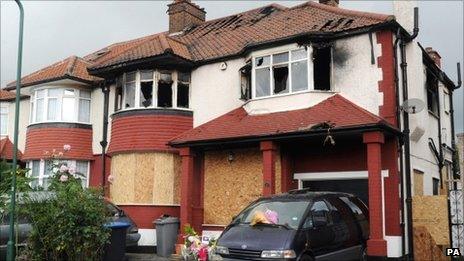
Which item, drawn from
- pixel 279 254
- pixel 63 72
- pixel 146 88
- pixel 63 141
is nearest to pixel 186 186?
pixel 146 88

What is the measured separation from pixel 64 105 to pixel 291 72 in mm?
10398

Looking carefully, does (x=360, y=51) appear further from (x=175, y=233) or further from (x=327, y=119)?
(x=175, y=233)

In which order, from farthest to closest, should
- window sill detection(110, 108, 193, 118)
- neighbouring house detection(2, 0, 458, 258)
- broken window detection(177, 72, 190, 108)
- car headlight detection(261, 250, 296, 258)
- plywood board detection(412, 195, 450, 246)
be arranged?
broken window detection(177, 72, 190, 108) → window sill detection(110, 108, 193, 118) → neighbouring house detection(2, 0, 458, 258) → plywood board detection(412, 195, 450, 246) → car headlight detection(261, 250, 296, 258)

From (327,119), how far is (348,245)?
4.29 meters

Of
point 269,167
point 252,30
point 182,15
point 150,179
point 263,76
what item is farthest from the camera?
point 182,15

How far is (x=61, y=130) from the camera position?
21266 mm

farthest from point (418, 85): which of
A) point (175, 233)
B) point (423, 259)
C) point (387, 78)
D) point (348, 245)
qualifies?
point (175, 233)

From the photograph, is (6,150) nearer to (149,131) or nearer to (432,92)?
(149,131)

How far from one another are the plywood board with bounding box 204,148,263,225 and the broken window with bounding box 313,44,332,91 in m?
2.85

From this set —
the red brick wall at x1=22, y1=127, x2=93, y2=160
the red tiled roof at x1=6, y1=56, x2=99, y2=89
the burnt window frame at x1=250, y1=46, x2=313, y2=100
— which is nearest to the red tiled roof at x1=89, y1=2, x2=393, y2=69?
the burnt window frame at x1=250, y1=46, x2=313, y2=100

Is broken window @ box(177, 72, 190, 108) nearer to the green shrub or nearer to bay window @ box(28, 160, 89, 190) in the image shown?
bay window @ box(28, 160, 89, 190)

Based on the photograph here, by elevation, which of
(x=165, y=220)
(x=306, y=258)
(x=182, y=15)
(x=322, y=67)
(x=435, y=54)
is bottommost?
(x=306, y=258)

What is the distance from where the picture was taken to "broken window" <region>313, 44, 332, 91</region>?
52.1ft

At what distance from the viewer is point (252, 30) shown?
19.4 metres
